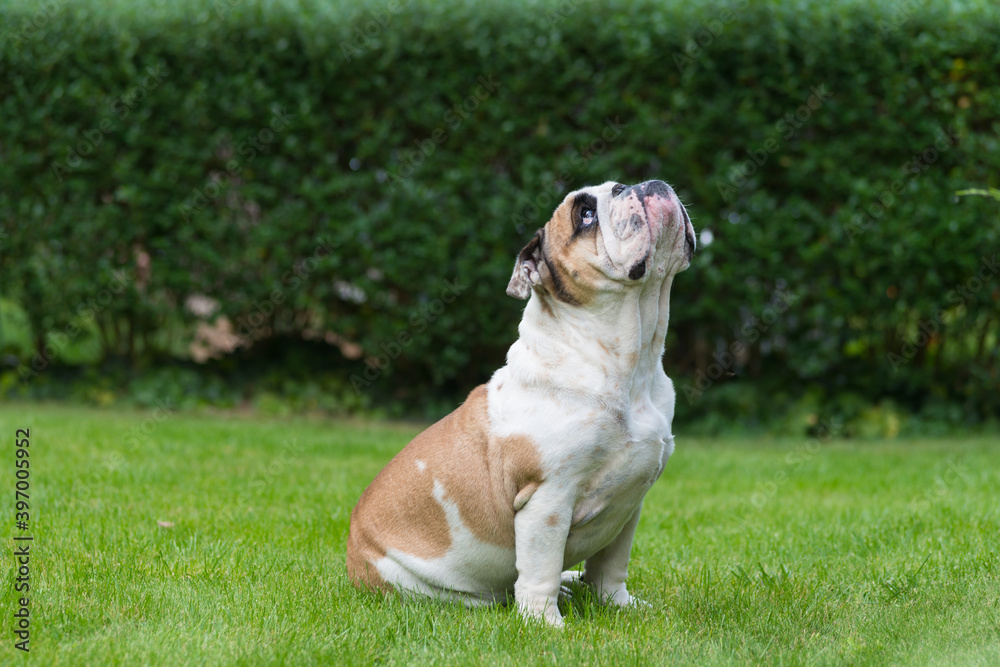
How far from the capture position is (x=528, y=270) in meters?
3.17

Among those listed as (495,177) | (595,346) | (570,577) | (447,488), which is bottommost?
(570,577)

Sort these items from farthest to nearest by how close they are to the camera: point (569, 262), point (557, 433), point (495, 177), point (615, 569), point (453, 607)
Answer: point (495, 177) < point (615, 569) < point (453, 607) < point (569, 262) < point (557, 433)

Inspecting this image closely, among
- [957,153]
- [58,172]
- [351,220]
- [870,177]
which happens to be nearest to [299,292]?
[351,220]

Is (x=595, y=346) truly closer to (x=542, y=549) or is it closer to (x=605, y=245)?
(x=605, y=245)

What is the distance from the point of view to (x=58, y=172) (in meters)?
7.87

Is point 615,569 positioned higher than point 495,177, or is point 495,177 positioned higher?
point 495,177

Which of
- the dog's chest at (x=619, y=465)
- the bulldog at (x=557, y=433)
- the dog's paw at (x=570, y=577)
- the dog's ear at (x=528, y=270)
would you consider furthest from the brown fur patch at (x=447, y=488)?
the dog's paw at (x=570, y=577)

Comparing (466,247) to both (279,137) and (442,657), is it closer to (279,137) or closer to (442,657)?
(279,137)

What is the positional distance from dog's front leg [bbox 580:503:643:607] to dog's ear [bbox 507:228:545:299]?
3.11 ft

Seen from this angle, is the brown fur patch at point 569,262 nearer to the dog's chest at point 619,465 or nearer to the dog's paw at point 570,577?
the dog's chest at point 619,465

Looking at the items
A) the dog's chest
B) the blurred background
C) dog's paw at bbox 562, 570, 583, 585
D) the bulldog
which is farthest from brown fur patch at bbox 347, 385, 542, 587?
the blurred background

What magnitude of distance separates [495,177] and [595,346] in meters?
4.63

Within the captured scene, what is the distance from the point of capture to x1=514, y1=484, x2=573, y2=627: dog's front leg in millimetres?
3018

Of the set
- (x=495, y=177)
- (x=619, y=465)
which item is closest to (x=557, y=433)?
(x=619, y=465)
